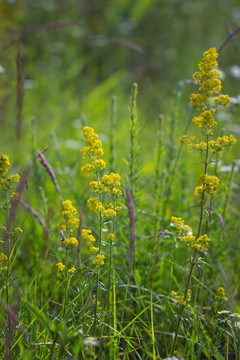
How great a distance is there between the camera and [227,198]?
180 centimetres

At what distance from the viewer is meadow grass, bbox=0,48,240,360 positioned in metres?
1.11

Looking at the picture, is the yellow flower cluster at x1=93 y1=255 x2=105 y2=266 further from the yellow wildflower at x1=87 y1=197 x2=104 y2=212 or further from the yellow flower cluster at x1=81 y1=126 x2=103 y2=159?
the yellow flower cluster at x1=81 y1=126 x2=103 y2=159

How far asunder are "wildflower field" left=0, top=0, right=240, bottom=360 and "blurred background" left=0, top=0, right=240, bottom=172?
4 centimetres

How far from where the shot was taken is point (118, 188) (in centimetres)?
179

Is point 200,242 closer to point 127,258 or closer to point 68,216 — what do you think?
point 68,216

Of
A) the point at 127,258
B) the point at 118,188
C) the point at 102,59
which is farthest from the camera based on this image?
the point at 102,59

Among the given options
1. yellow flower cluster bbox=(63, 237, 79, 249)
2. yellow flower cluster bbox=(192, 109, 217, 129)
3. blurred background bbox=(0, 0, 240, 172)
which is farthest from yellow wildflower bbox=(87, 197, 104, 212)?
blurred background bbox=(0, 0, 240, 172)

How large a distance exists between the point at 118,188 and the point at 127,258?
36 cm

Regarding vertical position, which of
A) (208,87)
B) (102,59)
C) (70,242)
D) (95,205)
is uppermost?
(102,59)

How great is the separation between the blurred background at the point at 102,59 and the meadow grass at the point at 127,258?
1532 millimetres

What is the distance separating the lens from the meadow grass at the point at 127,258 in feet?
3.64

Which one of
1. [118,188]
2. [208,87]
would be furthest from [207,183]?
[118,188]

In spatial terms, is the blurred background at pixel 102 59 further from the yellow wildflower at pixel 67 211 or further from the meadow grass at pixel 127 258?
the yellow wildflower at pixel 67 211

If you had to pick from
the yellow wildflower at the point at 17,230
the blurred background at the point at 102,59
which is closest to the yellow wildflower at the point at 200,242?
the yellow wildflower at the point at 17,230
